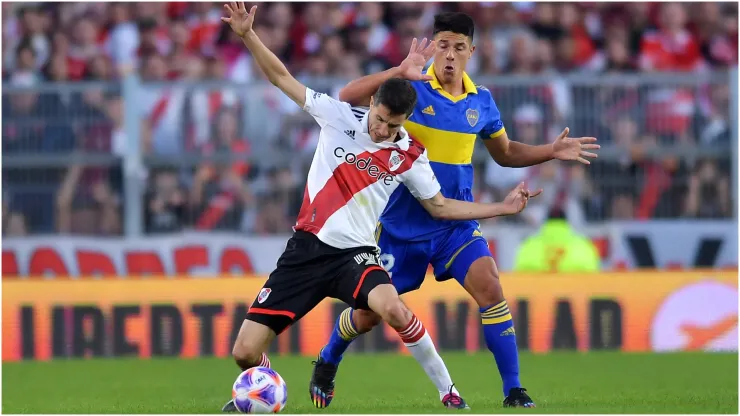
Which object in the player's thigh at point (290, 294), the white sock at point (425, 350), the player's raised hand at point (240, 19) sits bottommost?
the white sock at point (425, 350)

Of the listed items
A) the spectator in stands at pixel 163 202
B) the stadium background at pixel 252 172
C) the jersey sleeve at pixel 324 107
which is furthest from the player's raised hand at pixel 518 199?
the spectator in stands at pixel 163 202

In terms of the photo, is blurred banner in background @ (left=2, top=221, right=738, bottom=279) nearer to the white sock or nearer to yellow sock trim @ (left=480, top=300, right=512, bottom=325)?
yellow sock trim @ (left=480, top=300, right=512, bottom=325)

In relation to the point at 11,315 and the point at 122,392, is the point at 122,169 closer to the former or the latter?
the point at 11,315

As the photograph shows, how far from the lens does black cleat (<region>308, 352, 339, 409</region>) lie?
8547mm

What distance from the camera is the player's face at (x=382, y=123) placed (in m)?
7.59

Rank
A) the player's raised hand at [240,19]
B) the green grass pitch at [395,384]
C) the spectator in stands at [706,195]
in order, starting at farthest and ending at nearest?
the spectator in stands at [706,195] → the green grass pitch at [395,384] → the player's raised hand at [240,19]

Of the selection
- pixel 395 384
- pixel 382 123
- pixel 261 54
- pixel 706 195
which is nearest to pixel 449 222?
pixel 382 123

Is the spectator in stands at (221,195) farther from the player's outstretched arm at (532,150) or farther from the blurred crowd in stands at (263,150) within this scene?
the player's outstretched arm at (532,150)

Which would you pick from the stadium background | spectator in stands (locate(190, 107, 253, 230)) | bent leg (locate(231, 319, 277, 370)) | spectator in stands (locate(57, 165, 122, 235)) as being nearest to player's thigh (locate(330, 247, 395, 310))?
bent leg (locate(231, 319, 277, 370))

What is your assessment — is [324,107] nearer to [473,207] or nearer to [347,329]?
[473,207]

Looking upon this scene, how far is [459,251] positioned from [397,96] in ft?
4.68

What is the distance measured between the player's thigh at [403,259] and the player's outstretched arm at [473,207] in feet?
1.38

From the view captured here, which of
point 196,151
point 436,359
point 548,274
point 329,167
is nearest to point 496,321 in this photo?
point 436,359

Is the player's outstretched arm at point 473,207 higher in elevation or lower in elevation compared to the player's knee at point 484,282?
higher
